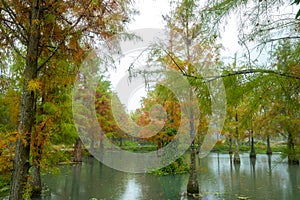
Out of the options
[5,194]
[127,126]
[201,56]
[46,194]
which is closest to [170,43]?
[201,56]

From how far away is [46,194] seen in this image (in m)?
6.96

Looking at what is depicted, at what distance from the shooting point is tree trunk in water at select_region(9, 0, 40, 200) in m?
2.65

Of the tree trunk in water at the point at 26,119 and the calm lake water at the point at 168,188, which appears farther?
the calm lake water at the point at 168,188

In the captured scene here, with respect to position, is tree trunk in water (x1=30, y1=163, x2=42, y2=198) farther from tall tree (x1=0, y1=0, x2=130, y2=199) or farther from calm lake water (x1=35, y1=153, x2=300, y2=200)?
tall tree (x1=0, y1=0, x2=130, y2=199)

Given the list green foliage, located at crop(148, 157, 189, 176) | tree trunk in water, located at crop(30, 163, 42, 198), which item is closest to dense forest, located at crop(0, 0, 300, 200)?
tree trunk in water, located at crop(30, 163, 42, 198)

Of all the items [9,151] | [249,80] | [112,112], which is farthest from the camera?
[112,112]

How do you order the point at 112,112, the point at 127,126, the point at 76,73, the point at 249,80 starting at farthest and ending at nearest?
the point at 127,126, the point at 112,112, the point at 76,73, the point at 249,80

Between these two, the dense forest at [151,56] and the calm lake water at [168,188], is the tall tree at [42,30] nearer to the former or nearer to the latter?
the dense forest at [151,56]

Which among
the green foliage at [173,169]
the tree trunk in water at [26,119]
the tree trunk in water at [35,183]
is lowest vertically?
the green foliage at [173,169]

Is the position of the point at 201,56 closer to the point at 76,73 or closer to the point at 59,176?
the point at 76,73

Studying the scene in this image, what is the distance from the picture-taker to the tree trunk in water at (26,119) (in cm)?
265

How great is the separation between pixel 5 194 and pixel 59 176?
12.1 feet

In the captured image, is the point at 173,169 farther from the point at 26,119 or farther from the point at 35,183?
the point at 26,119

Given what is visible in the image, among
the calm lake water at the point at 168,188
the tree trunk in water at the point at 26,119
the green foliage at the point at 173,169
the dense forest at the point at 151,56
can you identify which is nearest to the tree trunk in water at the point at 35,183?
the calm lake water at the point at 168,188
